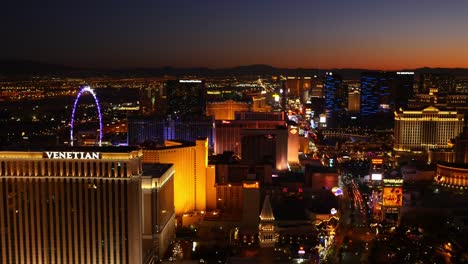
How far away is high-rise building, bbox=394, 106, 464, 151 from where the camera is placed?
3632 inches

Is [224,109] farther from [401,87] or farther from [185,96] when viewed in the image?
[401,87]

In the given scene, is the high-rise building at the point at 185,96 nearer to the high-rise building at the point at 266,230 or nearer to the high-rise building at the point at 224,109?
the high-rise building at the point at 224,109

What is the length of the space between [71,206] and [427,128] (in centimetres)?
6912

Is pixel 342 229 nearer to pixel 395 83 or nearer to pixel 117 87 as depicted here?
pixel 117 87

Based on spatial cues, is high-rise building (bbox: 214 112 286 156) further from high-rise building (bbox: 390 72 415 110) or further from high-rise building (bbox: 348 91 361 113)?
high-rise building (bbox: 348 91 361 113)

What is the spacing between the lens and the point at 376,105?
14062 centimetres

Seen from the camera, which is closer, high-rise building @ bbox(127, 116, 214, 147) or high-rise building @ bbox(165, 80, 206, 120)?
high-rise building @ bbox(127, 116, 214, 147)

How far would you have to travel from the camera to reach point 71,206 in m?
36.9

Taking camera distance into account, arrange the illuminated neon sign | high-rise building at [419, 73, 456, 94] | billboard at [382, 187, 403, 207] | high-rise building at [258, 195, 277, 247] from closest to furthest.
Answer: the illuminated neon sign, high-rise building at [258, 195, 277, 247], billboard at [382, 187, 403, 207], high-rise building at [419, 73, 456, 94]

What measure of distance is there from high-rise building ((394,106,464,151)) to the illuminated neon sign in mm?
67132

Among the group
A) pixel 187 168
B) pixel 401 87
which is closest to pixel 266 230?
pixel 187 168

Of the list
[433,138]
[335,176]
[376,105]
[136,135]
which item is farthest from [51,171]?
[376,105]

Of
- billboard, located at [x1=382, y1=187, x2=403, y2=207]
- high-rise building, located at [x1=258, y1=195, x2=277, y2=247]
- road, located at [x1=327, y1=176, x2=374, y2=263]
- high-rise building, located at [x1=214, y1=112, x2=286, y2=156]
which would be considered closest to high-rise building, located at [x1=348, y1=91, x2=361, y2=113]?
high-rise building, located at [x1=214, y1=112, x2=286, y2=156]

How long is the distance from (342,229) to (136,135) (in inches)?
1574
